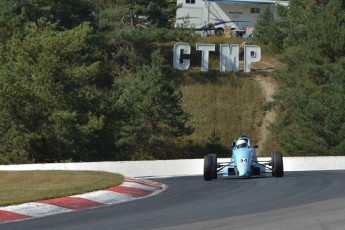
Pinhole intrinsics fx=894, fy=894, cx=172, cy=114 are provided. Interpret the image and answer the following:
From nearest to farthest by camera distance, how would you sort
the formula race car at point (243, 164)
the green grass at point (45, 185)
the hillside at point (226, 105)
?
the green grass at point (45, 185)
the formula race car at point (243, 164)
the hillside at point (226, 105)

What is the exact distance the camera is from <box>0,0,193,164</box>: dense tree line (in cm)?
5544

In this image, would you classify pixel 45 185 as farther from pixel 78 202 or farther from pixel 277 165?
pixel 277 165

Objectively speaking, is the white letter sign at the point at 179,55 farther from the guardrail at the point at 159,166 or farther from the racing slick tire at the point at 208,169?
the racing slick tire at the point at 208,169

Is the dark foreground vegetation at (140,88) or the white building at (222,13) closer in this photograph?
the dark foreground vegetation at (140,88)

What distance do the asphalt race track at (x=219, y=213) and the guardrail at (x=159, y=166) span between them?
58.9ft

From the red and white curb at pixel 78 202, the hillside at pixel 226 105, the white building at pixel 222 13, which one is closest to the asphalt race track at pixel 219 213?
the red and white curb at pixel 78 202

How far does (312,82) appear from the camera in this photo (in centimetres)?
6819

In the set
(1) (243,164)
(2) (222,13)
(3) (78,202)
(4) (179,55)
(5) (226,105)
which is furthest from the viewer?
(2) (222,13)

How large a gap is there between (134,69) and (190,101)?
685 cm

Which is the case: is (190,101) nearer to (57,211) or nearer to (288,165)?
(288,165)

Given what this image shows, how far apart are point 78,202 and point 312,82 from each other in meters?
53.2

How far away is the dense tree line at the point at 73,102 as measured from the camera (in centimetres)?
5544

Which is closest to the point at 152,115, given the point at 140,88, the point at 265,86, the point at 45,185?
the point at 140,88

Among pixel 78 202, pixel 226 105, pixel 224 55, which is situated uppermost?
pixel 224 55
